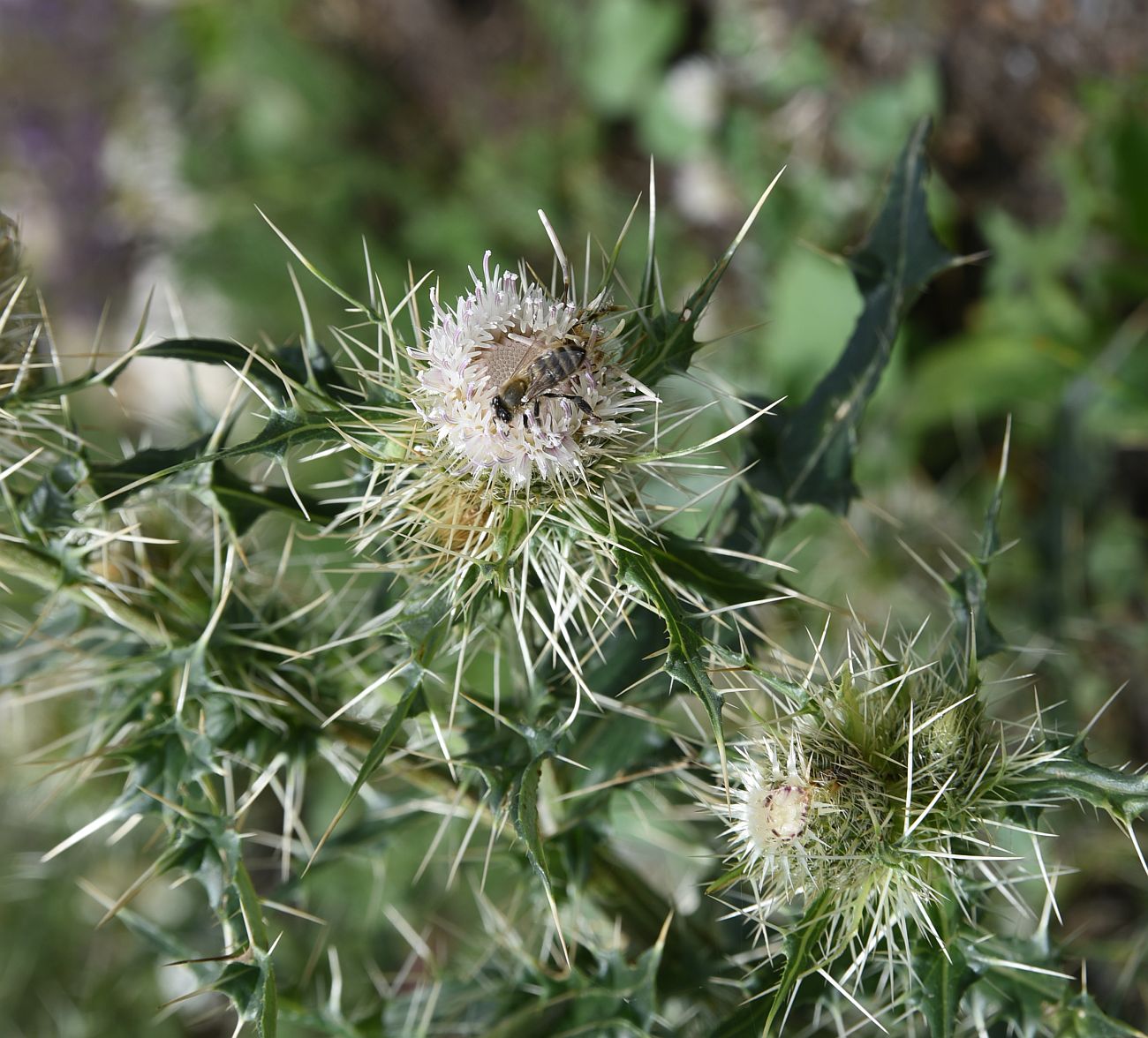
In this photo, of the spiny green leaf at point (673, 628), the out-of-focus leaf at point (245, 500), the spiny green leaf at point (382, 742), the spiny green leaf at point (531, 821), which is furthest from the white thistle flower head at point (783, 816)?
the out-of-focus leaf at point (245, 500)

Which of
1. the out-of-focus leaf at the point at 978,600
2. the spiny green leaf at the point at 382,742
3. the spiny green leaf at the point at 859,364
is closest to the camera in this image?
the spiny green leaf at the point at 382,742

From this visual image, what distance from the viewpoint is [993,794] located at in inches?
57.2

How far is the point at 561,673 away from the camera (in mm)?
1638

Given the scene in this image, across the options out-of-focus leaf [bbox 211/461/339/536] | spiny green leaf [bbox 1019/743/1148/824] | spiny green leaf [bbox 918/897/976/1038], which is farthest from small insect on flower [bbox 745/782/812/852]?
out-of-focus leaf [bbox 211/461/339/536]

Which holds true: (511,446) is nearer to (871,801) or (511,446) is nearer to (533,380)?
Result: (533,380)

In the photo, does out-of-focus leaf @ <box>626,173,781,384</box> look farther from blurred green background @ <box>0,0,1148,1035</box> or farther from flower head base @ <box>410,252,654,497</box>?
blurred green background @ <box>0,0,1148,1035</box>

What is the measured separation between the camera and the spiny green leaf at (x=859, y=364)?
180 centimetres

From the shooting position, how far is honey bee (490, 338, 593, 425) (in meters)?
1.27

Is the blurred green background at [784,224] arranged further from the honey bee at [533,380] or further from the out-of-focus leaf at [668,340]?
the honey bee at [533,380]

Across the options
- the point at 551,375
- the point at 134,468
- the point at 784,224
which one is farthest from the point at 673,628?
the point at 784,224

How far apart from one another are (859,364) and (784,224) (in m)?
2.56

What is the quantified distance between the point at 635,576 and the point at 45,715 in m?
3.32

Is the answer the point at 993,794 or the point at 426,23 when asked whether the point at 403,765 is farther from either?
the point at 426,23

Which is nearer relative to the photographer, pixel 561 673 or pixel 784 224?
pixel 561 673
